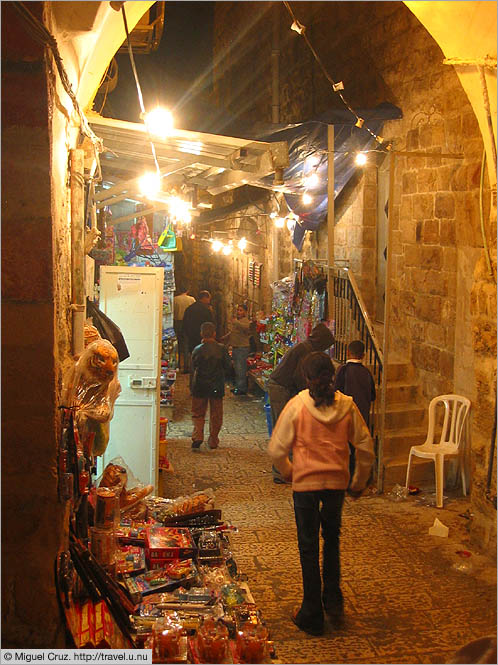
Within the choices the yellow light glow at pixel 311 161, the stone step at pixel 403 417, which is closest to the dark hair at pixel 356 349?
the stone step at pixel 403 417

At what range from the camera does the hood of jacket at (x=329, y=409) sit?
15.2 feet

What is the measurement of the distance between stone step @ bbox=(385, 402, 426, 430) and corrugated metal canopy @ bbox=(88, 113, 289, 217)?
10.4 ft

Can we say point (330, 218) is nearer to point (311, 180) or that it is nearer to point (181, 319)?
Result: point (311, 180)

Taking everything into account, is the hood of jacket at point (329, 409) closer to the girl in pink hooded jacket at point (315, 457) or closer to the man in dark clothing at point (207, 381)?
the girl in pink hooded jacket at point (315, 457)

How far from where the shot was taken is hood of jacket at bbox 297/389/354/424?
15.2 feet

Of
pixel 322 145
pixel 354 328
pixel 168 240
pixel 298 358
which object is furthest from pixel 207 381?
pixel 322 145

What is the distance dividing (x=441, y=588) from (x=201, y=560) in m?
1.93

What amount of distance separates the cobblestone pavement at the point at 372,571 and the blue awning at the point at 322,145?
399cm

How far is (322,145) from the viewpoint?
879 cm

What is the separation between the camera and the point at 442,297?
8.18m

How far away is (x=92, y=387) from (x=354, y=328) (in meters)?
4.78

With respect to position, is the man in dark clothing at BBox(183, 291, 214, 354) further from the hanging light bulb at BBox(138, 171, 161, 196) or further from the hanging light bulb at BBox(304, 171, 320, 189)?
the hanging light bulb at BBox(138, 171, 161, 196)

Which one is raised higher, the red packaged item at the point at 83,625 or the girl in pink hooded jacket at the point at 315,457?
the girl in pink hooded jacket at the point at 315,457

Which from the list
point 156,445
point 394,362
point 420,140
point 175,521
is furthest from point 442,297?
point 175,521
